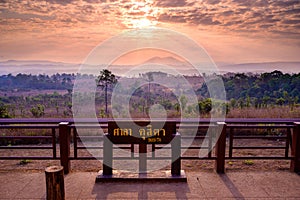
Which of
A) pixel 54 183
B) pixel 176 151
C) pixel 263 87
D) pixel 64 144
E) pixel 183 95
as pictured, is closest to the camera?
pixel 54 183

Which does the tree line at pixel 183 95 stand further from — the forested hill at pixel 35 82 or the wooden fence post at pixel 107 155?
the wooden fence post at pixel 107 155

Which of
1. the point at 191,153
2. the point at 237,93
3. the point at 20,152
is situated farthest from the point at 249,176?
the point at 237,93

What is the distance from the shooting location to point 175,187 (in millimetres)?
5270

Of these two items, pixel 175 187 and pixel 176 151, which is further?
pixel 176 151

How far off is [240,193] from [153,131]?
6.22 ft

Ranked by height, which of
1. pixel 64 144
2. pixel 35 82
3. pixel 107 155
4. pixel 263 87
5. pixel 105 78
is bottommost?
pixel 107 155

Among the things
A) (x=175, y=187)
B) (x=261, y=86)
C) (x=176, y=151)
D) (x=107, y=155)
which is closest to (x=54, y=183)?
(x=107, y=155)

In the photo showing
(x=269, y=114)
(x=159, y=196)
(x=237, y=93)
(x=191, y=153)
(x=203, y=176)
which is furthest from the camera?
(x=237, y=93)

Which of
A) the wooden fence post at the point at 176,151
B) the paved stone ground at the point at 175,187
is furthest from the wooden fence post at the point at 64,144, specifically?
the wooden fence post at the point at 176,151

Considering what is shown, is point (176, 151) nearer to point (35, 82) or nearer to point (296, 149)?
point (296, 149)

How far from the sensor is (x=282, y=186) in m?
5.35

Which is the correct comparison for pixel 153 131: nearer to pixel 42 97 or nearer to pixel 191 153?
pixel 191 153

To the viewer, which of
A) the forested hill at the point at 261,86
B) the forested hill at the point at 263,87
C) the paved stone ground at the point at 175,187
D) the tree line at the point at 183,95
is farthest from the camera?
the forested hill at the point at 261,86

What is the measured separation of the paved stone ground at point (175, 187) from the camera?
4.95 m
